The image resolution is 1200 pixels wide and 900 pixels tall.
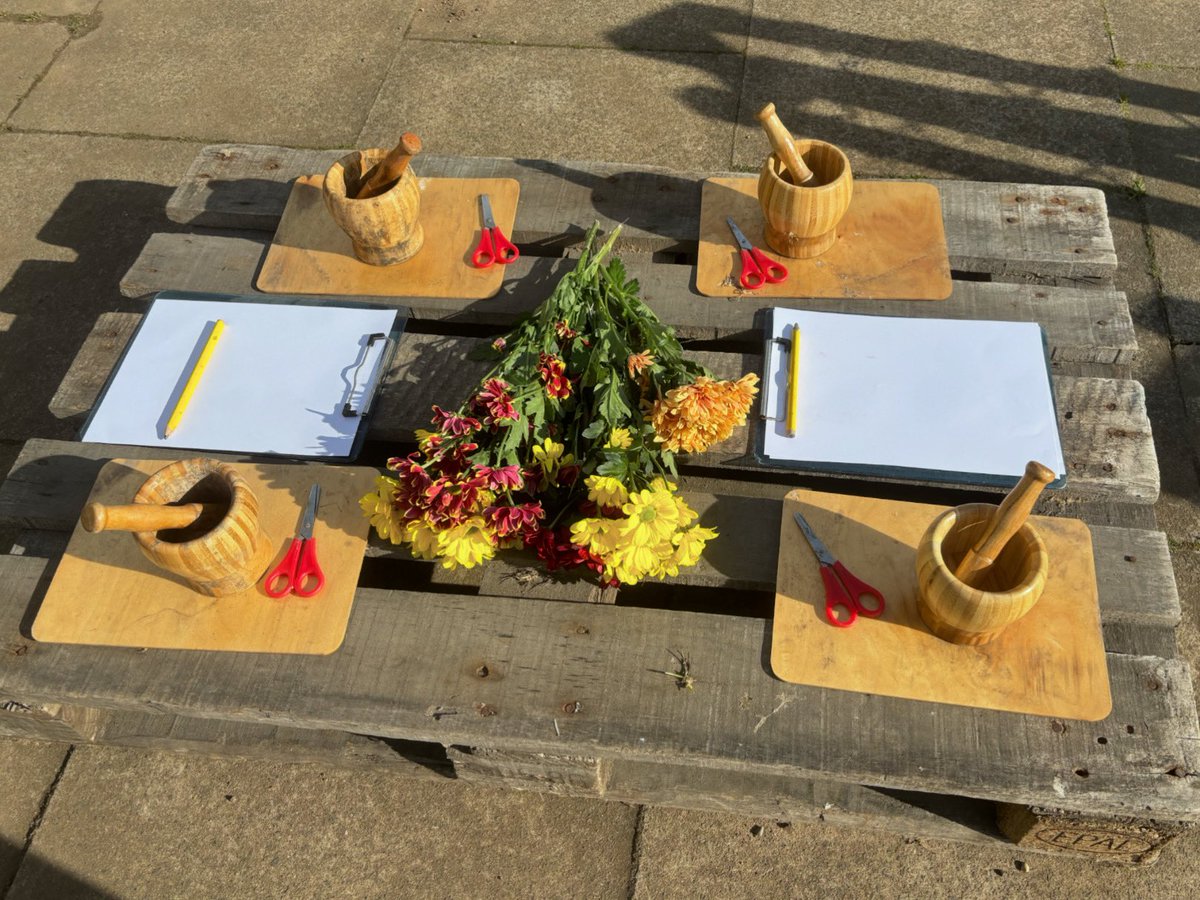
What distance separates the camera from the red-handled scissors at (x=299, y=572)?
161 cm

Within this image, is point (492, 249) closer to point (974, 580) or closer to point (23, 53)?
point (974, 580)

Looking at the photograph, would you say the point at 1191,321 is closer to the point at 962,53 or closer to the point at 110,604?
the point at 962,53

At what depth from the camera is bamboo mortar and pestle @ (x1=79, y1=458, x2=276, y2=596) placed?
1438 mm

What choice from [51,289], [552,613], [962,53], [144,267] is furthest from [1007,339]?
[51,289]

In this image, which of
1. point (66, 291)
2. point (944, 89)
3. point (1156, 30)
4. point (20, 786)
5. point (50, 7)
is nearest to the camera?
point (20, 786)

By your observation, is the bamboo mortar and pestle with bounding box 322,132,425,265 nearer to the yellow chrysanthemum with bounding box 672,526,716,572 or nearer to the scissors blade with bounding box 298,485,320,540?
the scissors blade with bounding box 298,485,320,540

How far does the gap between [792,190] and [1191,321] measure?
181cm

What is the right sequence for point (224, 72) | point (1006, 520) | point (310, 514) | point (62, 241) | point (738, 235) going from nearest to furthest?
1. point (1006, 520)
2. point (310, 514)
3. point (738, 235)
4. point (62, 241)
5. point (224, 72)

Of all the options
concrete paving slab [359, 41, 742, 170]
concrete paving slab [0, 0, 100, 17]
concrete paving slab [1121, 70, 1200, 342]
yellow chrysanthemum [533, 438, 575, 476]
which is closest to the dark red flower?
yellow chrysanthemum [533, 438, 575, 476]

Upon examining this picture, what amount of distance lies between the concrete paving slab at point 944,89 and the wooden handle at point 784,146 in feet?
4.90

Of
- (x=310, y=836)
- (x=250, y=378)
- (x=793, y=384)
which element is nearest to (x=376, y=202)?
(x=250, y=378)

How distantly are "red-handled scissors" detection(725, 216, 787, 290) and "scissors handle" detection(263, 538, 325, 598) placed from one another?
1.05m

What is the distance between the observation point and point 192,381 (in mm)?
1890

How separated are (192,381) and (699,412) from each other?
43.8 inches
